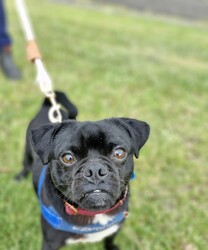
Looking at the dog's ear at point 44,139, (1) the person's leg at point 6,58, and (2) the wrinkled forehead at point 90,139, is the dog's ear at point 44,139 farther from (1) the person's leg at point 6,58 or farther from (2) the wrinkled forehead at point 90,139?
(1) the person's leg at point 6,58

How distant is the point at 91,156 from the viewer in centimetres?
244

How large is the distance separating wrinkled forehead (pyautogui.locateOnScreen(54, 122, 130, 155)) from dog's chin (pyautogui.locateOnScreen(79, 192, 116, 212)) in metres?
0.29

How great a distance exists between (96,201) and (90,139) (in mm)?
411

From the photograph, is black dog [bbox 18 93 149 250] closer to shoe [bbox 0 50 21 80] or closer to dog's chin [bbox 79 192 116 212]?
dog's chin [bbox 79 192 116 212]

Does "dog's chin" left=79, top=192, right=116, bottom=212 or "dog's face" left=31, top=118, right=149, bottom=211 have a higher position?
"dog's face" left=31, top=118, right=149, bottom=211

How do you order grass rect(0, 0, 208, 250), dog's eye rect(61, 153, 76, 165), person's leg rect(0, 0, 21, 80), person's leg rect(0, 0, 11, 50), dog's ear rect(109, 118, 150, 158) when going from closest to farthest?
1. dog's eye rect(61, 153, 76, 165)
2. dog's ear rect(109, 118, 150, 158)
3. grass rect(0, 0, 208, 250)
4. person's leg rect(0, 0, 11, 50)
5. person's leg rect(0, 0, 21, 80)

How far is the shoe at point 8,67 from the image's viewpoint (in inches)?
252

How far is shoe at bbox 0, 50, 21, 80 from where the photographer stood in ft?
21.0

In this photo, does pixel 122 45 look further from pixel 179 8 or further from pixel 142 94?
pixel 179 8

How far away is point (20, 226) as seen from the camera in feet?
11.6

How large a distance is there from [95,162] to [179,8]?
41.1ft

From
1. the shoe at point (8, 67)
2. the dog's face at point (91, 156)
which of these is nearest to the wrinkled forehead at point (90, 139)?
the dog's face at point (91, 156)

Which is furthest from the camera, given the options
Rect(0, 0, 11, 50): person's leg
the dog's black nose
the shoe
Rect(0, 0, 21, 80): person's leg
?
the shoe

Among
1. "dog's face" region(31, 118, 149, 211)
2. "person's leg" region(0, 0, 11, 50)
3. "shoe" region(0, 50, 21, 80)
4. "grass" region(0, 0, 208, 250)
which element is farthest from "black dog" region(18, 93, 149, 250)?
"person's leg" region(0, 0, 11, 50)
